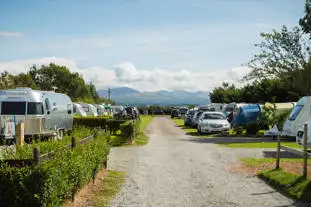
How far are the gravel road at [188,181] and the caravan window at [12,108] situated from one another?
504 centimetres

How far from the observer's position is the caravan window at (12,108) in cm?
2155

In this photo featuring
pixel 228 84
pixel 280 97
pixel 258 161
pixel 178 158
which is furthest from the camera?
pixel 228 84

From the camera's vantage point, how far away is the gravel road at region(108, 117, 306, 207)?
9766mm

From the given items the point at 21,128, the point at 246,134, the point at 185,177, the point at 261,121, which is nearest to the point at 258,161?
the point at 185,177

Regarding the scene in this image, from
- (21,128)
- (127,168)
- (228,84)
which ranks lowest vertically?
(127,168)

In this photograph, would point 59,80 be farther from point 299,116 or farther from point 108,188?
point 108,188

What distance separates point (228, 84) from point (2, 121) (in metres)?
74.5

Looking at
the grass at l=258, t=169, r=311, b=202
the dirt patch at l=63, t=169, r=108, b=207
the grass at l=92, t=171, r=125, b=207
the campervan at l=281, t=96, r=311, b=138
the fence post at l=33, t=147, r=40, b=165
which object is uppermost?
the campervan at l=281, t=96, r=311, b=138

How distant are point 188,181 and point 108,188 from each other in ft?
7.22

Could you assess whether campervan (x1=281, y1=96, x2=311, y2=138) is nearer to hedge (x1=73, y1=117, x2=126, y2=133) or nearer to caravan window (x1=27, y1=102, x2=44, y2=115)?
hedge (x1=73, y1=117, x2=126, y2=133)

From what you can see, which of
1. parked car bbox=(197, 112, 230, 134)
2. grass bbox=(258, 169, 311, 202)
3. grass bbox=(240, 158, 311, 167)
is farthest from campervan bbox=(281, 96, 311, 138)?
grass bbox=(258, 169, 311, 202)

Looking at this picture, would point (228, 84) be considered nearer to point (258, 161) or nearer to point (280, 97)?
point (280, 97)

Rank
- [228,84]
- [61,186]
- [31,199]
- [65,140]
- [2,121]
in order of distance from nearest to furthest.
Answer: [31,199]
[61,186]
[65,140]
[2,121]
[228,84]

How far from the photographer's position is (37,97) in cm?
2183
